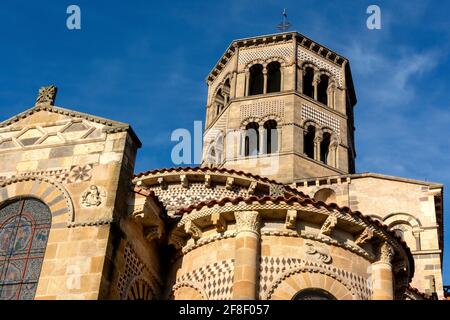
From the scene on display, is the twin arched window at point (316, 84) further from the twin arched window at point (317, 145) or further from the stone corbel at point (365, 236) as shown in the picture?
the stone corbel at point (365, 236)

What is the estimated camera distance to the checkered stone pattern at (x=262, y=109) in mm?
35109

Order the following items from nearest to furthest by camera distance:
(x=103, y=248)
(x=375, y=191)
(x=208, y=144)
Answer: (x=103, y=248), (x=375, y=191), (x=208, y=144)

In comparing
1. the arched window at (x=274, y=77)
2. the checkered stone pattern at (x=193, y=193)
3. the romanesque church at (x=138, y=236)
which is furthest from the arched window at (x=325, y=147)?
the romanesque church at (x=138, y=236)

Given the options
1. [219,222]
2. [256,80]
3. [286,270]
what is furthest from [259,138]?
[286,270]

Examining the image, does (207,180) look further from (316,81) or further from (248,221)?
(316,81)

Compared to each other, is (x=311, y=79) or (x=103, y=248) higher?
(x=311, y=79)

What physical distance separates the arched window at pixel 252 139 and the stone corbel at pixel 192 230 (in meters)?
18.0

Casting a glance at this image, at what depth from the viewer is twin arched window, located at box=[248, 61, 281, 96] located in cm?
3725

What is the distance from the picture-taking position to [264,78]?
3700cm
